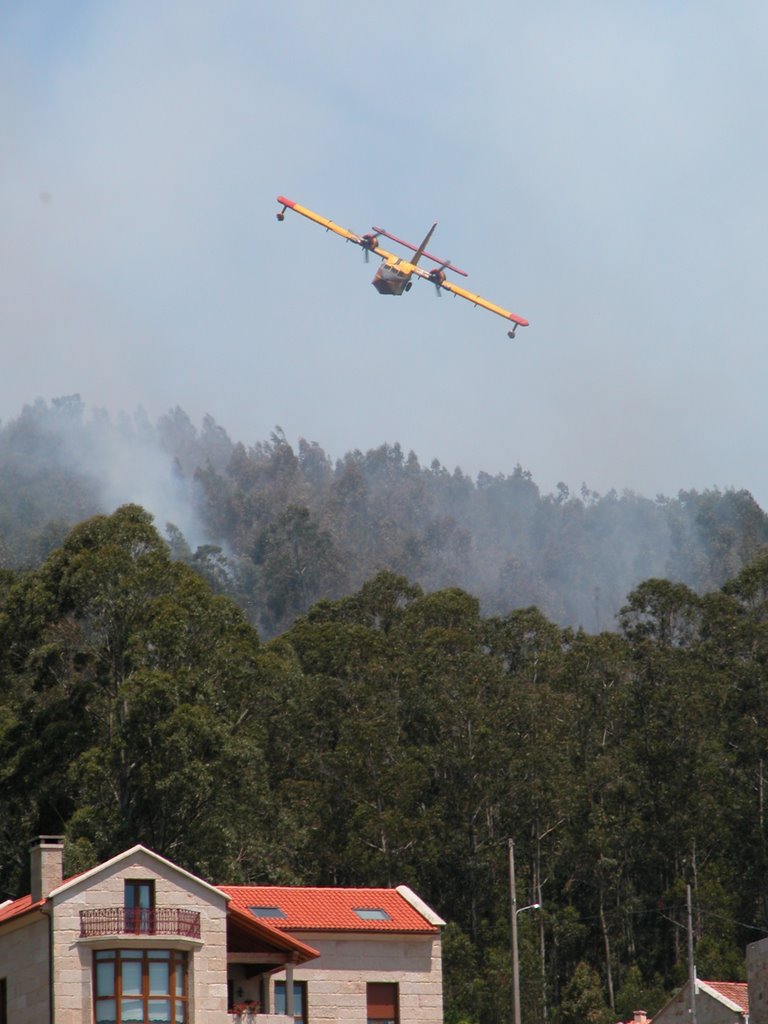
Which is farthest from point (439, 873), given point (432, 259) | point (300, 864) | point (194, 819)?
point (432, 259)

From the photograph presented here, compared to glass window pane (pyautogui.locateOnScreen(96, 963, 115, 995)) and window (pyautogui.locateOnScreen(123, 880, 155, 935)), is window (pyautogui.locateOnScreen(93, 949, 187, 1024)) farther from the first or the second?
window (pyautogui.locateOnScreen(123, 880, 155, 935))

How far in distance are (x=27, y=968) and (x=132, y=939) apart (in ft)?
8.07

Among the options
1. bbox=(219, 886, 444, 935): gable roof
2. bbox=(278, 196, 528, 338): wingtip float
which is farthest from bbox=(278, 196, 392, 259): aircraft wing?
bbox=(219, 886, 444, 935): gable roof

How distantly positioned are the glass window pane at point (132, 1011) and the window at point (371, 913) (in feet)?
25.7

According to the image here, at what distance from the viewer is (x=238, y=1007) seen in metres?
50.5

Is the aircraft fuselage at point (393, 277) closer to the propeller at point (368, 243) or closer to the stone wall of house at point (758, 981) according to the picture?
the propeller at point (368, 243)

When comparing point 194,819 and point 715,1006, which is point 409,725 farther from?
point 715,1006

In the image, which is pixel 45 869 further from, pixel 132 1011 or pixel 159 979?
pixel 132 1011

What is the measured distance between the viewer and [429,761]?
92.5 meters

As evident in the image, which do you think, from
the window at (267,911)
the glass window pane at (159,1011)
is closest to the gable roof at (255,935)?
the glass window pane at (159,1011)

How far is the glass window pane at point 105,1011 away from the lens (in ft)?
158

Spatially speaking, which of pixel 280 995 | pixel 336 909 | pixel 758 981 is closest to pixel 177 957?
pixel 280 995

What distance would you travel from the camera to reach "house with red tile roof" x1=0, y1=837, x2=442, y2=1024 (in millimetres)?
48562

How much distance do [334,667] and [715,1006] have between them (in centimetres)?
4485
